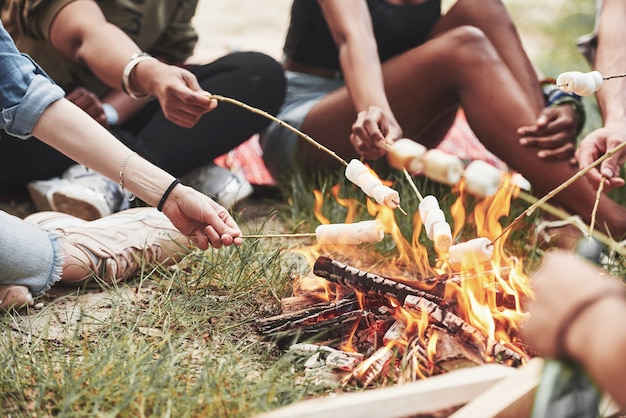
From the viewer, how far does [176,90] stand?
1964 millimetres

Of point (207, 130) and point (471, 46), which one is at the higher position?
point (471, 46)

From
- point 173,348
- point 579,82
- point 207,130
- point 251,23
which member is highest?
point 579,82

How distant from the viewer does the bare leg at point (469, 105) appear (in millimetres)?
2178

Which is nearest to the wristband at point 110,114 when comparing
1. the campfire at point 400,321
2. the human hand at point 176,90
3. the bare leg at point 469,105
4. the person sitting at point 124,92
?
the person sitting at point 124,92

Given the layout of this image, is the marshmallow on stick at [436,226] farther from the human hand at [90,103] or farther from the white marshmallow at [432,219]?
the human hand at [90,103]

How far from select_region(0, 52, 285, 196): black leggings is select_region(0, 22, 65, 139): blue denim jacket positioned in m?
0.80

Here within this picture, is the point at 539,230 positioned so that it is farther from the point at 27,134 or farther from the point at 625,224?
the point at 27,134

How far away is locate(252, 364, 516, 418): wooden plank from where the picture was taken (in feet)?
3.42

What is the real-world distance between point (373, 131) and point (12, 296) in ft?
3.20

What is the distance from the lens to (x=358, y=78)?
7.20 ft

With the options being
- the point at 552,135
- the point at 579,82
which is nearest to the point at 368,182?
the point at 579,82

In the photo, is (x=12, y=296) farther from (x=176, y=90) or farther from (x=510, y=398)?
(x=510, y=398)

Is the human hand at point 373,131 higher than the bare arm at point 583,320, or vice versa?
the bare arm at point 583,320

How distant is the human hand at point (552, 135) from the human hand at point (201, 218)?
1003 mm
